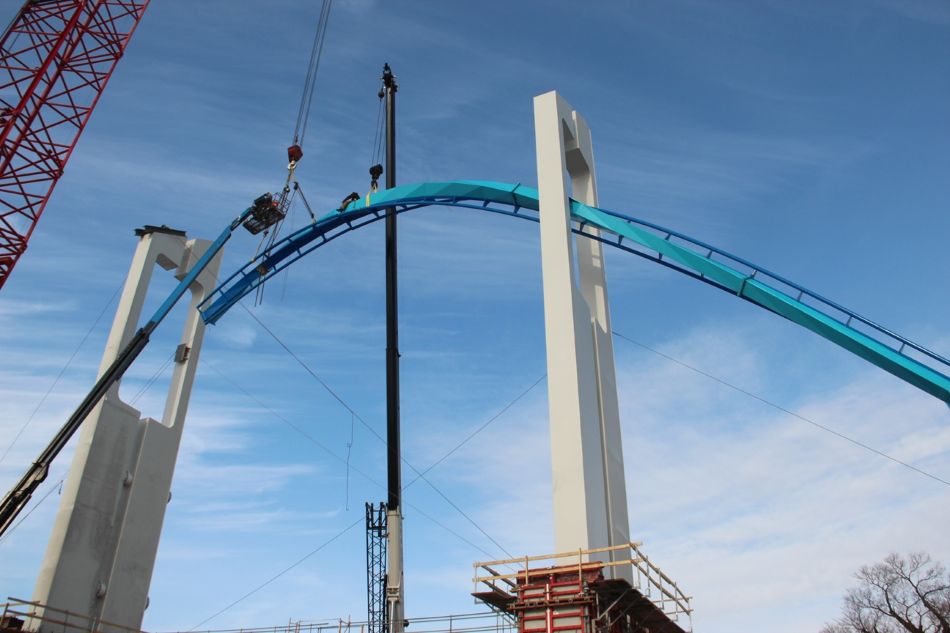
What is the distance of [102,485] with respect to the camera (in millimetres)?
34438

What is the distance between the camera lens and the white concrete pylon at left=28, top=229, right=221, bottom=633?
32406mm

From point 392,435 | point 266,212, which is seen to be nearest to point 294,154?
point 266,212

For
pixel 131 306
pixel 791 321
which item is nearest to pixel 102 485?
pixel 131 306

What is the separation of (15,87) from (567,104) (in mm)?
28862

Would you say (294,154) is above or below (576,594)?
above

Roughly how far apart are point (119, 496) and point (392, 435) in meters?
13.4

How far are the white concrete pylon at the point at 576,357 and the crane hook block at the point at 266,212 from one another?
48.1 feet

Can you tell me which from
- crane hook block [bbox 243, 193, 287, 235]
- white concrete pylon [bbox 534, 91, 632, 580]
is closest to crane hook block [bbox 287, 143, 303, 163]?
crane hook block [bbox 243, 193, 287, 235]

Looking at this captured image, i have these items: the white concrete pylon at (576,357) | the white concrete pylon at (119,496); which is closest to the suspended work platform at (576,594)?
the white concrete pylon at (576,357)

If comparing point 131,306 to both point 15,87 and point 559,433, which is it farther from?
point 559,433

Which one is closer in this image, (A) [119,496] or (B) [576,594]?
(B) [576,594]

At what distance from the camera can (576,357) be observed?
25344 millimetres

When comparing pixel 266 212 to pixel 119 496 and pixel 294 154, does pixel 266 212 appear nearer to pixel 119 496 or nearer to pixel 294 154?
pixel 294 154

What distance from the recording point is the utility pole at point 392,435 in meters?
28.8
